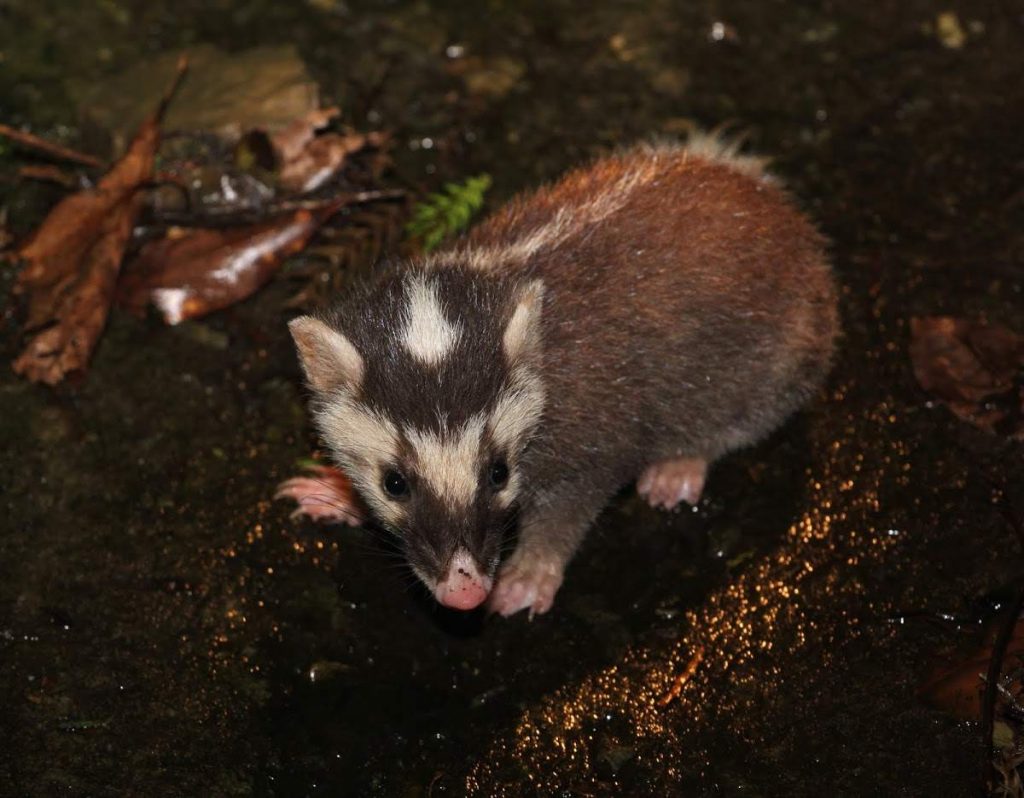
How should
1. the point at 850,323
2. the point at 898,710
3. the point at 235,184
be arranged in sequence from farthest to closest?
the point at 235,184 → the point at 850,323 → the point at 898,710

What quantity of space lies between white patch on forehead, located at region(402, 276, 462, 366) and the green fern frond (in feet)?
5.88

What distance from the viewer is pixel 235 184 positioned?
22.8 feet

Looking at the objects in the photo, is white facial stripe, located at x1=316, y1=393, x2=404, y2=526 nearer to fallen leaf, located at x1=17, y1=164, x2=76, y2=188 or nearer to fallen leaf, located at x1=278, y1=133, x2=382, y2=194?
fallen leaf, located at x1=278, y1=133, x2=382, y2=194

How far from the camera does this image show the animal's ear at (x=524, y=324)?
4.84 meters

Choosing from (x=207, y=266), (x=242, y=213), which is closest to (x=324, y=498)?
(x=207, y=266)

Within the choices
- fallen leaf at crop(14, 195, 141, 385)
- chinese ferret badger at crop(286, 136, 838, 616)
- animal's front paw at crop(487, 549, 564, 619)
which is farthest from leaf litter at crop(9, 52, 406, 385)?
animal's front paw at crop(487, 549, 564, 619)

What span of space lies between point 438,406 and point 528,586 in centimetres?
117

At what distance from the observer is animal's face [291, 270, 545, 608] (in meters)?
4.64

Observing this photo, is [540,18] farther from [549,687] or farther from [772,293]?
[549,687]

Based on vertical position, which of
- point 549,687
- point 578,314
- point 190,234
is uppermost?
point 578,314

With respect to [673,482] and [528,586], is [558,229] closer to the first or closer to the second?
[673,482]

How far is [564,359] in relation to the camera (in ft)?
17.3

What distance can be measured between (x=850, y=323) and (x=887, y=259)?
56 centimetres

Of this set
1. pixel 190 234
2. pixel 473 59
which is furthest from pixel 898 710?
pixel 473 59
